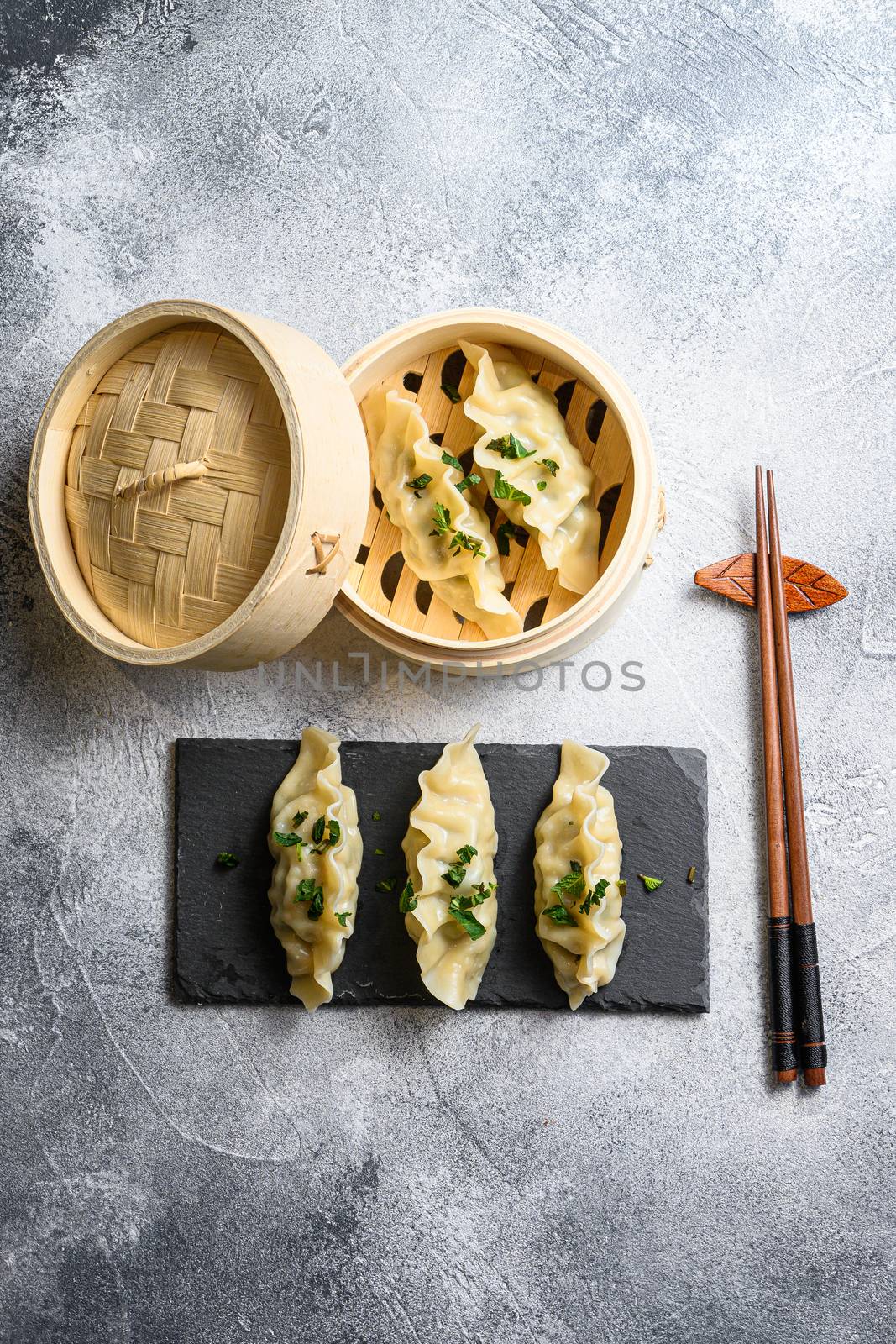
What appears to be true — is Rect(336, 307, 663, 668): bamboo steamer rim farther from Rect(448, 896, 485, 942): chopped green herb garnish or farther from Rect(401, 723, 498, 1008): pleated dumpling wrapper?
Rect(448, 896, 485, 942): chopped green herb garnish

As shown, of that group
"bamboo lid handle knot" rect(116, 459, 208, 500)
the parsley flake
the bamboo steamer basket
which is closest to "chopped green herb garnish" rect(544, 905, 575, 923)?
the parsley flake

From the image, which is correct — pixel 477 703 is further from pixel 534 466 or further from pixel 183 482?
pixel 183 482

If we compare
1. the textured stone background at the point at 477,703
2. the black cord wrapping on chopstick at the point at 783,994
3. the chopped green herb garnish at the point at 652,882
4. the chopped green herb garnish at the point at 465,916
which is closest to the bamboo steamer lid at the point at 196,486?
the textured stone background at the point at 477,703

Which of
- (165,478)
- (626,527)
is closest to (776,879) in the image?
(626,527)

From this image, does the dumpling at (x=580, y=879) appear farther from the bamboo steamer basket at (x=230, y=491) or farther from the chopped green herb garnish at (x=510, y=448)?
the chopped green herb garnish at (x=510, y=448)

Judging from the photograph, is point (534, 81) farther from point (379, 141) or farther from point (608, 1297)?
point (608, 1297)

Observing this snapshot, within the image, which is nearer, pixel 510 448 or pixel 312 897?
pixel 510 448
